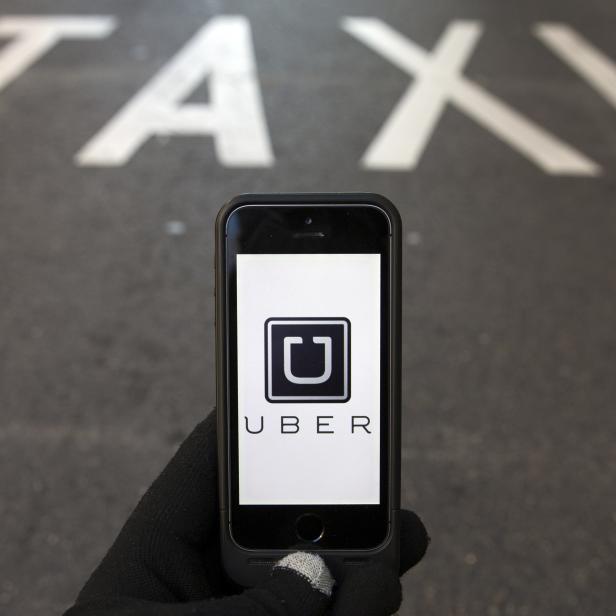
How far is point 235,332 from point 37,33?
12.0 ft

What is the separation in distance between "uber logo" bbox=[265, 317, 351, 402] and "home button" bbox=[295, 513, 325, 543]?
0.19m

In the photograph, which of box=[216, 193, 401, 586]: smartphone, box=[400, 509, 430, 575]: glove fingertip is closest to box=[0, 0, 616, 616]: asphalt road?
box=[400, 509, 430, 575]: glove fingertip

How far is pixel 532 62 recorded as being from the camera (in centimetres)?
452

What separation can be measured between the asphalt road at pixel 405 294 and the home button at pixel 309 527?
1.20 m

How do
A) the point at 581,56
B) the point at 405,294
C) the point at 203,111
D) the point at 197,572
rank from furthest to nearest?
the point at 581,56 < the point at 203,111 < the point at 405,294 < the point at 197,572

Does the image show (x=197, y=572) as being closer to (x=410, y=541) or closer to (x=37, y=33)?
(x=410, y=541)

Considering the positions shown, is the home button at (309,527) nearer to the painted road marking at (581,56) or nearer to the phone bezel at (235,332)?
the phone bezel at (235,332)

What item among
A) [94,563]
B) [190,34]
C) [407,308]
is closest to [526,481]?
[407,308]

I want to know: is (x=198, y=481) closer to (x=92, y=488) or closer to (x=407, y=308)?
(x=92, y=488)

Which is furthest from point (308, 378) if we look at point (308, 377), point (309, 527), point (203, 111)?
point (203, 111)

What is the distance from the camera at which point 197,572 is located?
4.69ft

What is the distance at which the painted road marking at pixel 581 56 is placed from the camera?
4.39m

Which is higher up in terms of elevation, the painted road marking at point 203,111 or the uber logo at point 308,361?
the uber logo at point 308,361

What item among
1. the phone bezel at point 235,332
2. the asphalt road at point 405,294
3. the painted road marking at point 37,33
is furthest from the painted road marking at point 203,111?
the phone bezel at point 235,332
